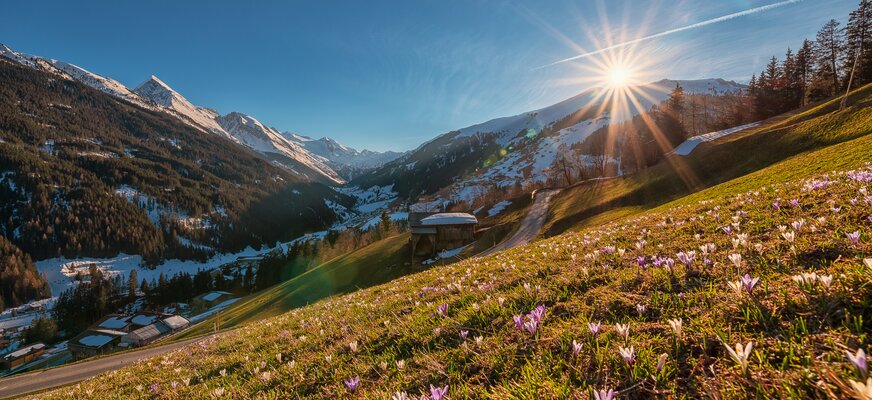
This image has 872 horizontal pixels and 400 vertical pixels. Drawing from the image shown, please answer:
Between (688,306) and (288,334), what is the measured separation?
823 centimetres

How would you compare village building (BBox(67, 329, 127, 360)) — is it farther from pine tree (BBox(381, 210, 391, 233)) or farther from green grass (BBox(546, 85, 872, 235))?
green grass (BBox(546, 85, 872, 235))

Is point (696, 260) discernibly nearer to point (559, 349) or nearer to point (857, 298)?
point (857, 298)

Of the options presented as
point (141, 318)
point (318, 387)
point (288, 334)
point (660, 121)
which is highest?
point (660, 121)

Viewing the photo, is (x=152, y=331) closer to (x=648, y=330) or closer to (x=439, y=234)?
(x=439, y=234)

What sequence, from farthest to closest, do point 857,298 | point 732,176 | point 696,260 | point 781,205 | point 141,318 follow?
point 141,318 → point 732,176 → point 781,205 → point 696,260 → point 857,298

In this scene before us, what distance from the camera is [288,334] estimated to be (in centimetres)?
803

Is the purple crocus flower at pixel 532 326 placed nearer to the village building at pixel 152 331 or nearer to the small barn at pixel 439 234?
the small barn at pixel 439 234

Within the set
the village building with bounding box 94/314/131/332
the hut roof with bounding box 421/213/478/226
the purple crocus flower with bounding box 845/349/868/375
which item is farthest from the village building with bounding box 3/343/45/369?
the purple crocus flower with bounding box 845/349/868/375

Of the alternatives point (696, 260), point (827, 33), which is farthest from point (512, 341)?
point (827, 33)

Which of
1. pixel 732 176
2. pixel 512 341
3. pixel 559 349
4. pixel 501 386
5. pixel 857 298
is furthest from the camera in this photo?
pixel 732 176

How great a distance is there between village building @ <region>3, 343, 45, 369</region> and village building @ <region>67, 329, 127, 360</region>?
10.7 m

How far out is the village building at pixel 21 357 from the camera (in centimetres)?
8669

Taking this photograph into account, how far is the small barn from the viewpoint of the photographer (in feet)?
183

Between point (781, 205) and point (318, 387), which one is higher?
point (781, 205)
